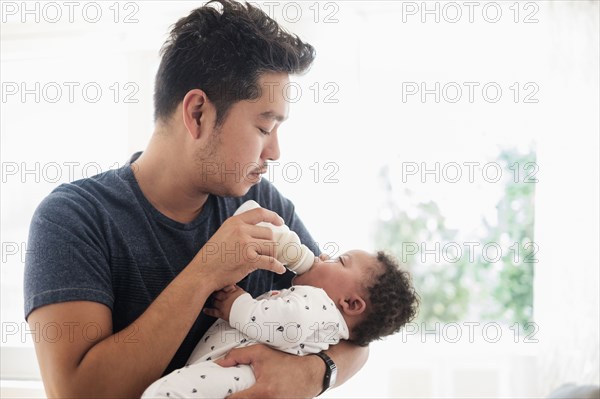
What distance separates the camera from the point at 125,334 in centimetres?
151

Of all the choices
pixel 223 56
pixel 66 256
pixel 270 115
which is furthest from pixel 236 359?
pixel 223 56

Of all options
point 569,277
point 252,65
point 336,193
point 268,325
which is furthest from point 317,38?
point 268,325

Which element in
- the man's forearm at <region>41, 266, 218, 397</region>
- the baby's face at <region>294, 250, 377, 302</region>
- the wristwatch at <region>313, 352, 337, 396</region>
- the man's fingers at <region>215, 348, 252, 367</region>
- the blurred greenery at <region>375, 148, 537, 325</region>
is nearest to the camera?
the man's forearm at <region>41, 266, 218, 397</region>

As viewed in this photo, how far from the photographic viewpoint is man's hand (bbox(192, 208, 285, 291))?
1.57 m

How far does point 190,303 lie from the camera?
1.55m

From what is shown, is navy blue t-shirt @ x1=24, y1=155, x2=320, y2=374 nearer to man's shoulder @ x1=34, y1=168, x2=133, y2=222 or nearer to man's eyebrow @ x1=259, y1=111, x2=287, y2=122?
man's shoulder @ x1=34, y1=168, x2=133, y2=222

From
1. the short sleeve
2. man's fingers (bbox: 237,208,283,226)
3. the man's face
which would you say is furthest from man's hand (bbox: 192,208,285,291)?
the short sleeve

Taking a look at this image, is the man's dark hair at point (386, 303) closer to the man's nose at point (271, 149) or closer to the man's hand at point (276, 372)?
the man's hand at point (276, 372)

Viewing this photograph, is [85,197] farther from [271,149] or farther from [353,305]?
[353,305]

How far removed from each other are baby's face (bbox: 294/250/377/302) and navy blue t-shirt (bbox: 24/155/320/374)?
0.17 metres

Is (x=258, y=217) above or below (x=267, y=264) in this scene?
above

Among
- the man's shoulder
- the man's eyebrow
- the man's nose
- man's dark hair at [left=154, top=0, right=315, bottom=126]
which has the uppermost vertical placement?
man's dark hair at [left=154, top=0, right=315, bottom=126]

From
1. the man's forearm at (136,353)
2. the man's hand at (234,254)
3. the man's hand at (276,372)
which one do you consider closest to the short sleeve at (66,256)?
the man's forearm at (136,353)

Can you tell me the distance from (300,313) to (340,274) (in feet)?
0.82
